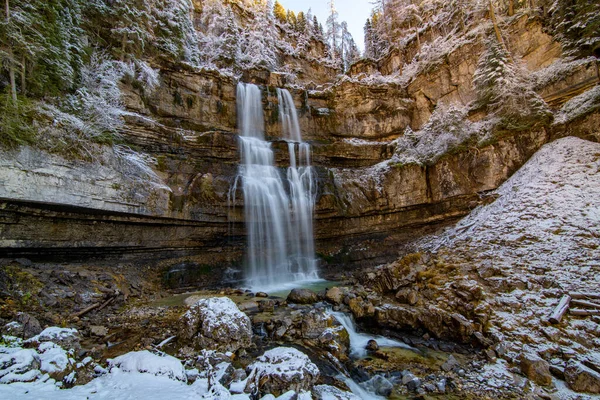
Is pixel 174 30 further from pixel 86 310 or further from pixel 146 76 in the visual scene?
pixel 86 310

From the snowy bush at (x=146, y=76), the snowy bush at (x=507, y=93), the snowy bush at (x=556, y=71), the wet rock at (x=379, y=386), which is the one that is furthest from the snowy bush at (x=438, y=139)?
the snowy bush at (x=146, y=76)

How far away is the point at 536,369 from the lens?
4.64m

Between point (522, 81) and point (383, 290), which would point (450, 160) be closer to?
point (522, 81)

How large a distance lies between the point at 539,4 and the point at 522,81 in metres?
8.25

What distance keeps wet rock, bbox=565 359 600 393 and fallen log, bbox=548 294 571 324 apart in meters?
1.15

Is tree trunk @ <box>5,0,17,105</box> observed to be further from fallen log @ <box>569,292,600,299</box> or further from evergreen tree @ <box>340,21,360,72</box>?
evergreen tree @ <box>340,21,360,72</box>

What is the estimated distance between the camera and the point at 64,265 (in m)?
9.73

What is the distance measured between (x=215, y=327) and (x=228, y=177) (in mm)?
9989

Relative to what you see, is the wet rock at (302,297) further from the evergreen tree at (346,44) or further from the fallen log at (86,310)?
the evergreen tree at (346,44)

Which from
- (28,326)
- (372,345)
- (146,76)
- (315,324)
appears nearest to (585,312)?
(372,345)

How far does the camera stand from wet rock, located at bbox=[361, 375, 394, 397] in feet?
15.6

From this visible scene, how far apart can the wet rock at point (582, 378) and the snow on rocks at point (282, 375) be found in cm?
432

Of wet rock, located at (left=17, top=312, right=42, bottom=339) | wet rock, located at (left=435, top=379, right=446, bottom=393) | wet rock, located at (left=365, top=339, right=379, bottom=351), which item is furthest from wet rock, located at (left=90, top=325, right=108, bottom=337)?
wet rock, located at (left=435, top=379, right=446, bottom=393)

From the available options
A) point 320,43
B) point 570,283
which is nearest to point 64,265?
point 570,283
